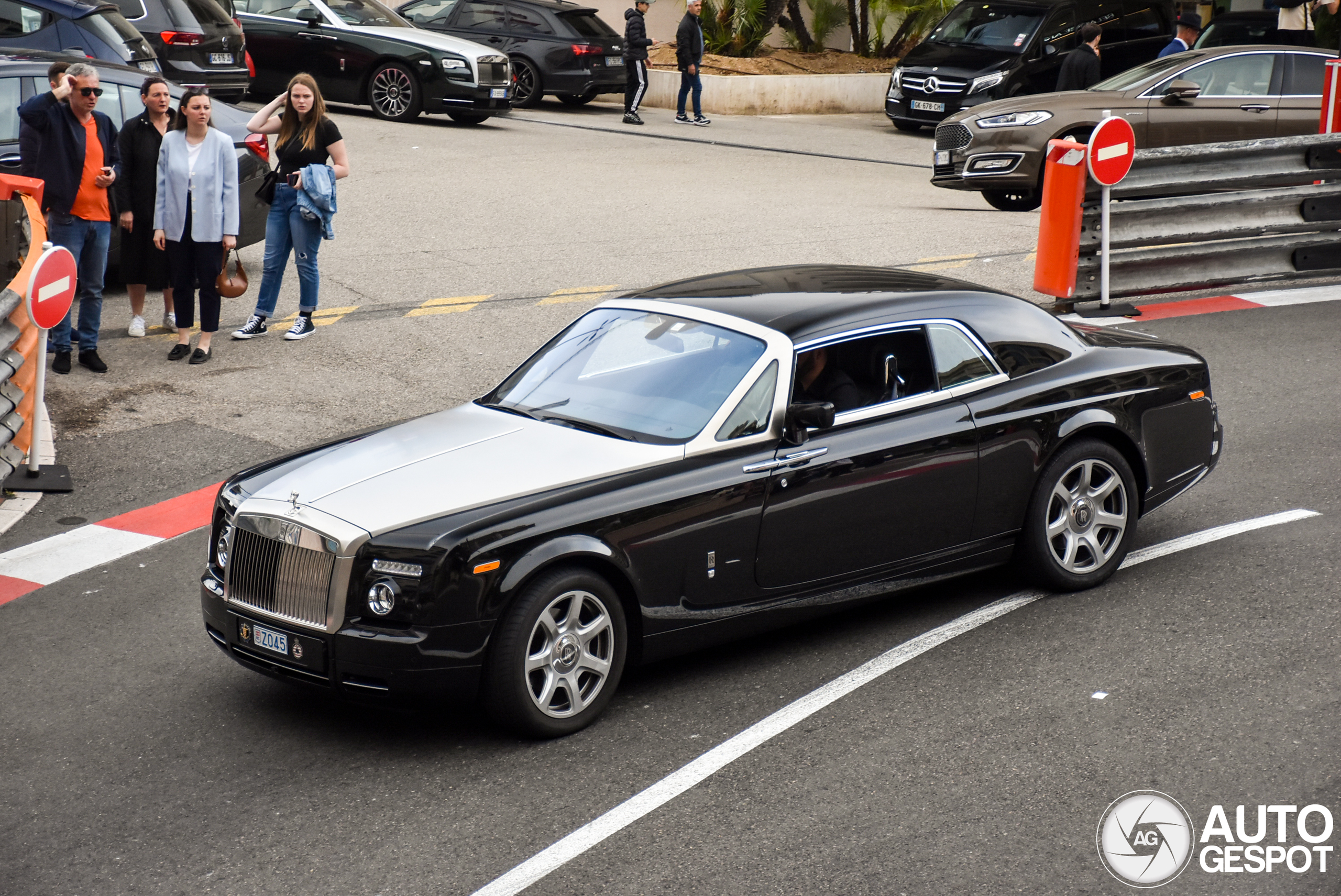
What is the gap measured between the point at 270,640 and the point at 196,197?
5668mm

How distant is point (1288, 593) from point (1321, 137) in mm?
8177

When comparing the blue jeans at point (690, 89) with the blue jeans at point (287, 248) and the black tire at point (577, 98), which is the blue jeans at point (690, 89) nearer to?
the black tire at point (577, 98)

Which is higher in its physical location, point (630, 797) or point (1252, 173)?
point (1252, 173)

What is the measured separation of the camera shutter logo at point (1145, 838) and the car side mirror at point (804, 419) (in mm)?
1780

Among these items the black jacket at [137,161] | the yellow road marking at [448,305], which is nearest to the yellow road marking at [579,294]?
the yellow road marking at [448,305]

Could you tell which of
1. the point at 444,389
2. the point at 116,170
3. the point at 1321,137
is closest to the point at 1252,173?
the point at 1321,137

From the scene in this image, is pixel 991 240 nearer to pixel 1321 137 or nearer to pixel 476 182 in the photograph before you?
pixel 1321 137

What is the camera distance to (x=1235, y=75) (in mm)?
16516

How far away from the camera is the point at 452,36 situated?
2386 centimetres

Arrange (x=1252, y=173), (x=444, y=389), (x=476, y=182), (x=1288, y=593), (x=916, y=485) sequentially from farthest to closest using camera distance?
(x=476, y=182) → (x=1252, y=173) → (x=444, y=389) → (x=1288, y=593) → (x=916, y=485)

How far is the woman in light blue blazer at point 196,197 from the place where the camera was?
1000cm

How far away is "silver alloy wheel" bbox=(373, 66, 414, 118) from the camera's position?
22.3 metres

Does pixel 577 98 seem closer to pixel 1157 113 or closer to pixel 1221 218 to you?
pixel 1157 113

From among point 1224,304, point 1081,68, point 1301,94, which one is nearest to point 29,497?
point 1224,304
